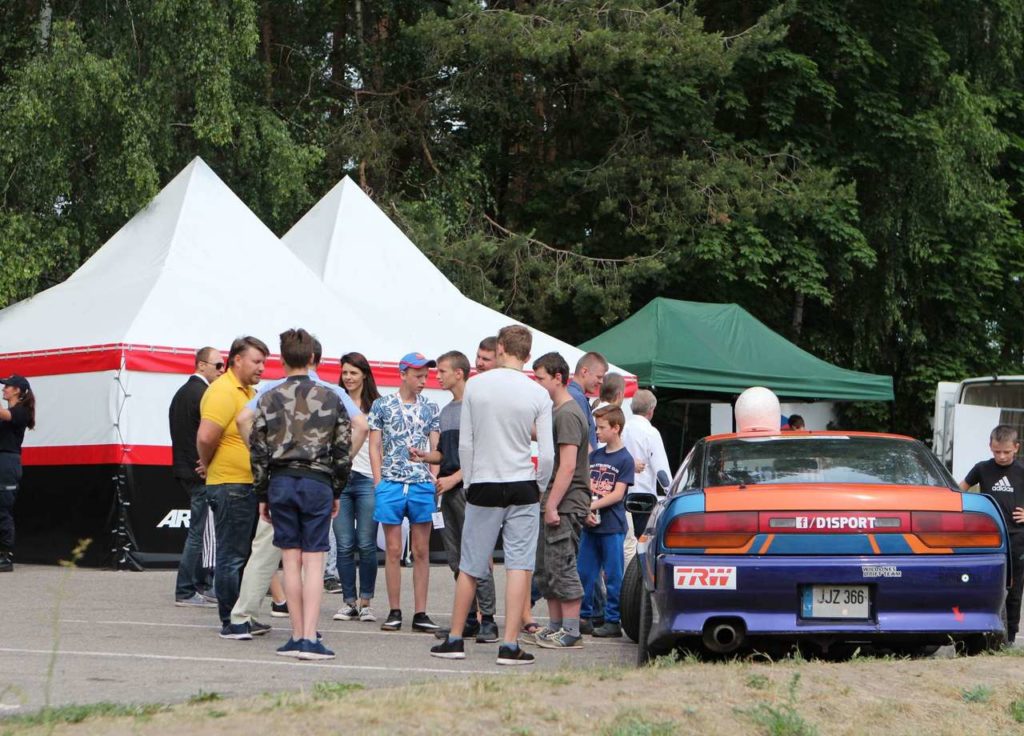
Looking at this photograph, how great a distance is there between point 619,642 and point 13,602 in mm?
4632

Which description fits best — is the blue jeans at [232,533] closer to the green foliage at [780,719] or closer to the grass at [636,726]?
the grass at [636,726]

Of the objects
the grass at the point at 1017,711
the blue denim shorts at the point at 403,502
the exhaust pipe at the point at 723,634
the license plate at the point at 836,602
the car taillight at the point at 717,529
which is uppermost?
the blue denim shorts at the point at 403,502

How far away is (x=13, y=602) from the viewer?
1139 cm

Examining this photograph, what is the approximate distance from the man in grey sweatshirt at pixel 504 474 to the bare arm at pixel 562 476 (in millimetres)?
420

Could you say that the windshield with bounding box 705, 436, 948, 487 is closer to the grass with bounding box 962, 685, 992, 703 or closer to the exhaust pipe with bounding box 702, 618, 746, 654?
the exhaust pipe with bounding box 702, 618, 746, 654

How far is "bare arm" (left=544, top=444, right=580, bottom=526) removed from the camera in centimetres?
877

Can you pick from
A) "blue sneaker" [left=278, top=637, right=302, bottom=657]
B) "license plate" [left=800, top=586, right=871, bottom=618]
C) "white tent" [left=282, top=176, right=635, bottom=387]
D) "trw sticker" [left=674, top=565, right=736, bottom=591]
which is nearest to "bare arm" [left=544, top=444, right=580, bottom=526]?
"trw sticker" [left=674, top=565, right=736, bottom=591]

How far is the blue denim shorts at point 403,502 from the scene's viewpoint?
9.77m

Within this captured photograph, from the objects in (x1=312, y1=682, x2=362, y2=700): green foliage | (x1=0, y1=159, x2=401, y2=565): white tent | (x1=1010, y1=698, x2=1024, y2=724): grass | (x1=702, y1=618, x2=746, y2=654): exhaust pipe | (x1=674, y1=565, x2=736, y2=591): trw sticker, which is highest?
(x1=0, y1=159, x2=401, y2=565): white tent

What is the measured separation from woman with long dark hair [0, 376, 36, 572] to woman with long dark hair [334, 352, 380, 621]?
183 inches

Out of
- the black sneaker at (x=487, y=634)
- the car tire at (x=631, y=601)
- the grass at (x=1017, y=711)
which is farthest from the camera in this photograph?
the car tire at (x=631, y=601)

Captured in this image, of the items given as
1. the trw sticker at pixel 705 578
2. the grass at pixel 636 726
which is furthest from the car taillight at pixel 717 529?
the grass at pixel 636 726

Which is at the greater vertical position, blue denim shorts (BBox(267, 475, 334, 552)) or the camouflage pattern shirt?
the camouflage pattern shirt

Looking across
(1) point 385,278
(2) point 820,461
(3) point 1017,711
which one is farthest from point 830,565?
(1) point 385,278
